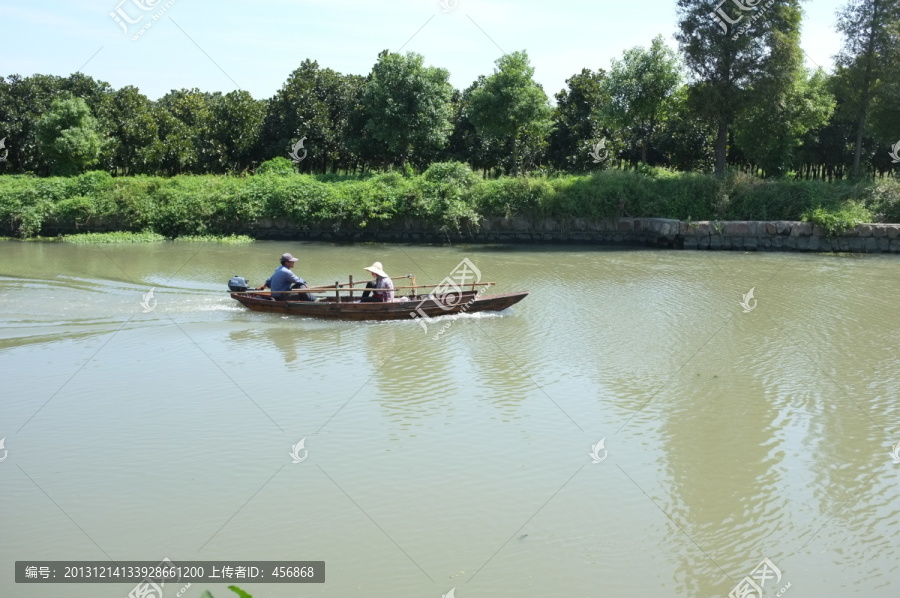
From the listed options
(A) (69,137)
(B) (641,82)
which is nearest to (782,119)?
(B) (641,82)

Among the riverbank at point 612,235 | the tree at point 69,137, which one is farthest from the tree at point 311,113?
the riverbank at point 612,235

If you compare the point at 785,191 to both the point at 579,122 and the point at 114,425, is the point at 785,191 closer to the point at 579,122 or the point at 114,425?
the point at 579,122

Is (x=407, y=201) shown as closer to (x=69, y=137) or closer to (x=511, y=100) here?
(x=511, y=100)

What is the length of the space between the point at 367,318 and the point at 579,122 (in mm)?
20984

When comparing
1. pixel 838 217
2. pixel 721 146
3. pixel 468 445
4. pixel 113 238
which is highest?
pixel 721 146

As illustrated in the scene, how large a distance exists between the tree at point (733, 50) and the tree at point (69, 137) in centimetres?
2251

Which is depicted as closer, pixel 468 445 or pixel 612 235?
pixel 468 445

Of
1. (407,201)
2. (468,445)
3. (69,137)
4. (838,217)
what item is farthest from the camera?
(69,137)

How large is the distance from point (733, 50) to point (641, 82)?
2.98 metres

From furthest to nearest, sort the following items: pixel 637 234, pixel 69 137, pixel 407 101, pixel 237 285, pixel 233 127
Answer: pixel 233 127, pixel 69 137, pixel 407 101, pixel 637 234, pixel 237 285

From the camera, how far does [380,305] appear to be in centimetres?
1341

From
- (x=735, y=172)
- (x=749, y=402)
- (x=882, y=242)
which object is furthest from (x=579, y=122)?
(x=749, y=402)

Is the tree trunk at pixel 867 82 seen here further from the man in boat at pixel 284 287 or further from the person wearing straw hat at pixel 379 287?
the man in boat at pixel 284 287

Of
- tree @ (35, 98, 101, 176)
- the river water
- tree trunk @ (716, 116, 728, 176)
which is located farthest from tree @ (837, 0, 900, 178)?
tree @ (35, 98, 101, 176)
